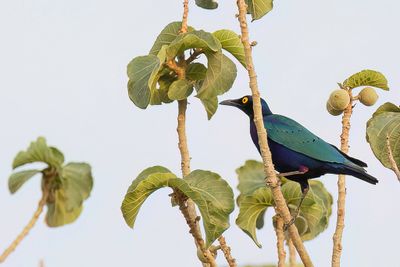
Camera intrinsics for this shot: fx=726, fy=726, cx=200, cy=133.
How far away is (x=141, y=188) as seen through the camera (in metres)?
4.80

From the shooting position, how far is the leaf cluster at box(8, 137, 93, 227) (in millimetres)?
4730

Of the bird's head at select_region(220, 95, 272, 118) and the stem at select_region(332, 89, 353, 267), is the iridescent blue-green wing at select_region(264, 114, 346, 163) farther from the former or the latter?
the stem at select_region(332, 89, 353, 267)

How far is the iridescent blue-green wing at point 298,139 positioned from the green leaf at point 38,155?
9.46 ft

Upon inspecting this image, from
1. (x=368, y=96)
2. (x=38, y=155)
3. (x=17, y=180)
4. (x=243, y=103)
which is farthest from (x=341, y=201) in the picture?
(x=243, y=103)

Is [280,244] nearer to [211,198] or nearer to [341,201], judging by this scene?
[341,201]

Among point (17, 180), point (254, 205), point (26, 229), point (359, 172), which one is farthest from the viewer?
point (359, 172)

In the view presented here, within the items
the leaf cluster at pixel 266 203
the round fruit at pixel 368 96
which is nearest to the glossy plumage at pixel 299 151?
the leaf cluster at pixel 266 203

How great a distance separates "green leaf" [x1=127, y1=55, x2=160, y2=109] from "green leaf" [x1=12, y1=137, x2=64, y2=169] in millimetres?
706

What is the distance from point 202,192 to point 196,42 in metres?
1.06

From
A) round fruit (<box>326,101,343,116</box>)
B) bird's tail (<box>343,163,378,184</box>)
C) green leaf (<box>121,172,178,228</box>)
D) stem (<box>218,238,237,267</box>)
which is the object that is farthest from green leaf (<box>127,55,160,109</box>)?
bird's tail (<box>343,163,378,184</box>)

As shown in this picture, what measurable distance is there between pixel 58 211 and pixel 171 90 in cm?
119

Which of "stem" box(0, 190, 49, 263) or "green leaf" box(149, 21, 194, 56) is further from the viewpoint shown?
"green leaf" box(149, 21, 194, 56)

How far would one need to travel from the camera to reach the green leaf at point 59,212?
5031 millimetres

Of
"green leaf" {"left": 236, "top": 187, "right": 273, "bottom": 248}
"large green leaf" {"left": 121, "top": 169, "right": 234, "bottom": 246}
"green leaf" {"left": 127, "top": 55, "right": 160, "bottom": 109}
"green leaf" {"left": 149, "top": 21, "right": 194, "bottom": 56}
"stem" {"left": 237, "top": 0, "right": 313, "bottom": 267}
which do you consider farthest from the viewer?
"green leaf" {"left": 236, "top": 187, "right": 273, "bottom": 248}
